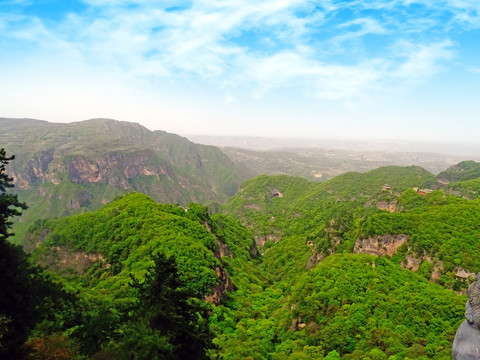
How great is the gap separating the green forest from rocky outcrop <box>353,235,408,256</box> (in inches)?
10.8

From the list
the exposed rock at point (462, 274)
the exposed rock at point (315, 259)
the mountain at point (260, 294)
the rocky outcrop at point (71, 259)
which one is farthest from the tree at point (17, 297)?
the exposed rock at point (315, 259)

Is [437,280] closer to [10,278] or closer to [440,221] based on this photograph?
[440,221]

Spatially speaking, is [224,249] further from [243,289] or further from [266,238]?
[266,238]

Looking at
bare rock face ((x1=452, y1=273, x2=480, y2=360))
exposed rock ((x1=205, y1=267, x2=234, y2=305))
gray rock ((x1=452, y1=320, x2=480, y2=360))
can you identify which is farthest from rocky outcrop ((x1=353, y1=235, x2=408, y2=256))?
gray rock ((x1=452, y1=320, x2=480, y2=360))

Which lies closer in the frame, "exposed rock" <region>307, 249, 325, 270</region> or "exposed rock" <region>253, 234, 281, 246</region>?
"exposed rock" <region>307, 249, 325, 270</region>

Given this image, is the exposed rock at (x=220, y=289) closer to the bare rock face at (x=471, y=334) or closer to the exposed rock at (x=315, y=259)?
the exposed rock at (x=315, y=259)

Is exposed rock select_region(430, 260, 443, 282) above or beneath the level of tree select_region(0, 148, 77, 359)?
beneath

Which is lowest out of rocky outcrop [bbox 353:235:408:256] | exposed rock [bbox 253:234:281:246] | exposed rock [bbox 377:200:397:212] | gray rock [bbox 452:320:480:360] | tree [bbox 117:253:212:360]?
exposed rock [bbox 253:234:281:246]

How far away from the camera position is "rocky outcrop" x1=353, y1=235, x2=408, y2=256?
277ft

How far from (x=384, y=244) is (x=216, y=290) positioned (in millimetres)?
52278

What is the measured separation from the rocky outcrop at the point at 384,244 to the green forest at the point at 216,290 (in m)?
0.27

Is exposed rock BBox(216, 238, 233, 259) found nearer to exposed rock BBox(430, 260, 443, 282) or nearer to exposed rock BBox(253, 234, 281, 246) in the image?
exposed rock BBox(430, 260, 443, 282)

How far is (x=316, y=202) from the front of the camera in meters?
189

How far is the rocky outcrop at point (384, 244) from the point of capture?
84438mm
